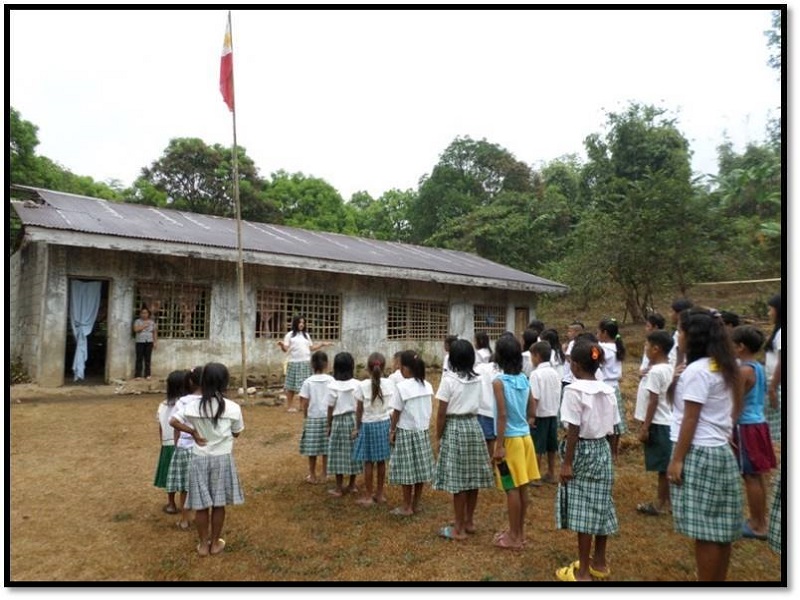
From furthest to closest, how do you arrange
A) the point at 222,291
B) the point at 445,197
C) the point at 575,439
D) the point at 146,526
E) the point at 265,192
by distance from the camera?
the point at 445,197 < the point at 265,192 < the point at 222,291 < the point at 146,526 < the point at 575,439

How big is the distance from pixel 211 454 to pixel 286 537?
800 mm

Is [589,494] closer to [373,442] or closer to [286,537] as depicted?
[373,442]

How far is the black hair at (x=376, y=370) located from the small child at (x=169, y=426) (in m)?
1.31

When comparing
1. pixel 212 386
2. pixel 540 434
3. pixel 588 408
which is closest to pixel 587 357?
pixel 588 408

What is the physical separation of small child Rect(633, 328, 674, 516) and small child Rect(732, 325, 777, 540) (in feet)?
1.42

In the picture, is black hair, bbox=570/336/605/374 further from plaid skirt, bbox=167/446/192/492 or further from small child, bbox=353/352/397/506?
plaid skirt, bbox=167/446/192/492

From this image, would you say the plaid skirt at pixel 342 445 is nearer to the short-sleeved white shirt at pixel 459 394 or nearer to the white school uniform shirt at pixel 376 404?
the white school uniform shirt at pixel 376 404

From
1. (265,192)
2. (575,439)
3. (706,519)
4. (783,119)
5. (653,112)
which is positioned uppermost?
(653,112)

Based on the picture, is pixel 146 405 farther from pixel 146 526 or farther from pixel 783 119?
pixel 783 119

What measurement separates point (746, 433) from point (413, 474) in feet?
7.04

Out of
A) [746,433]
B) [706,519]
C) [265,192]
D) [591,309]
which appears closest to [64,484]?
[706,519]

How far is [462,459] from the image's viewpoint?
334 cm

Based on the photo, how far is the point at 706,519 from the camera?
92.3 inches

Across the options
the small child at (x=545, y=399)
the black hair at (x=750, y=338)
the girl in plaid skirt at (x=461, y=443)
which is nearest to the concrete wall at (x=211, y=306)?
the small child at (x=545, y=399)
